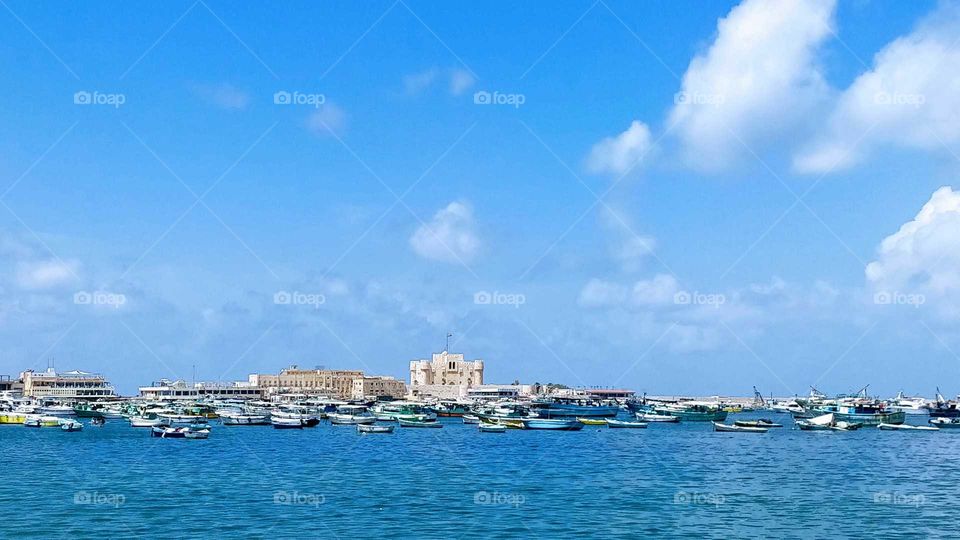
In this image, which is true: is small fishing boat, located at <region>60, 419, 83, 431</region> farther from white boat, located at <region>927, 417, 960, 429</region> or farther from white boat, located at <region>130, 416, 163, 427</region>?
white boat, located at <region>927, 417, 960, 429</region>

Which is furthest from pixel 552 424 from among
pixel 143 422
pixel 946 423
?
pixel 946 423

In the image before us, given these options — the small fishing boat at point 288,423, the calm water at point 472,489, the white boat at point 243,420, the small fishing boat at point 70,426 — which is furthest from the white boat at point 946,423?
the small fishing boat at point 70,426

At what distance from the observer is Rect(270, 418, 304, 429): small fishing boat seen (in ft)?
353

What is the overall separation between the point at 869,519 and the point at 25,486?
3803cm

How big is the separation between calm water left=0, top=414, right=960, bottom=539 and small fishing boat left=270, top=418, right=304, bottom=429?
26.4 meters

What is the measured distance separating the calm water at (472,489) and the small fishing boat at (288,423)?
26420mm

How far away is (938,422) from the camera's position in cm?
12150

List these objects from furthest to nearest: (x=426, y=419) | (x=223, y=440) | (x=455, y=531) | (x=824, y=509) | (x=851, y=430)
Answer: (x=426, y=419), (x=851, y=430), (x=223, y=440), (x=824, y=509), (x=455, y=531)

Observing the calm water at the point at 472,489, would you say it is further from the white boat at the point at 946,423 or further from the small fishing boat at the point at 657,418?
the small fishing boat at the point at 657,418

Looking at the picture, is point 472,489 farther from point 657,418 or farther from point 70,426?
point 657,418

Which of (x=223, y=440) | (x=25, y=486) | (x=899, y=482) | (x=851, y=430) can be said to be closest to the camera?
(x=25, y=486)

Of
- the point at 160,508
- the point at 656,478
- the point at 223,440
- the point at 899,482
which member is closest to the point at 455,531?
the point at 160,508

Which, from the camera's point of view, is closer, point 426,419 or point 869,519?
point 869,519

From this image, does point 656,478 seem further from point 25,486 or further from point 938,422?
point 938,422
